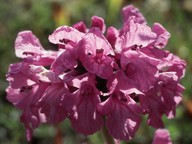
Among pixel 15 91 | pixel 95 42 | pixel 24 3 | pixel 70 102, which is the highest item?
pixel 95 42

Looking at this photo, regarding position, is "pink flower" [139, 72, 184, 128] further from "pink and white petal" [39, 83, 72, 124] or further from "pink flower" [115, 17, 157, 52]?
"pink and white petal" [39, 83, 72, 124]

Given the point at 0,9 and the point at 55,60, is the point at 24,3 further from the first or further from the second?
the point at 55,60

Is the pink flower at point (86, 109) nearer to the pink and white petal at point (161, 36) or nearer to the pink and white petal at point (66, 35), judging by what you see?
the pink and white petal at point (66, 35)

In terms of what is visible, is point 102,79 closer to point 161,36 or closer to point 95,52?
point 95,52

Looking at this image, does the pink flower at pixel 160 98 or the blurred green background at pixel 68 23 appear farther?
the blurred green background at pixel 68 23

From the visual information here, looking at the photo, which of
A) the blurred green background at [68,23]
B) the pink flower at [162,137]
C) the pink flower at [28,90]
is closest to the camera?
the pink flower at [28,90]

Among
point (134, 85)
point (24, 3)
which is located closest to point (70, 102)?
point (134, 85)

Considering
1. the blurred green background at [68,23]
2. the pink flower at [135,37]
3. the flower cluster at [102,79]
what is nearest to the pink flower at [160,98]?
the flower cluster at [102,79]
